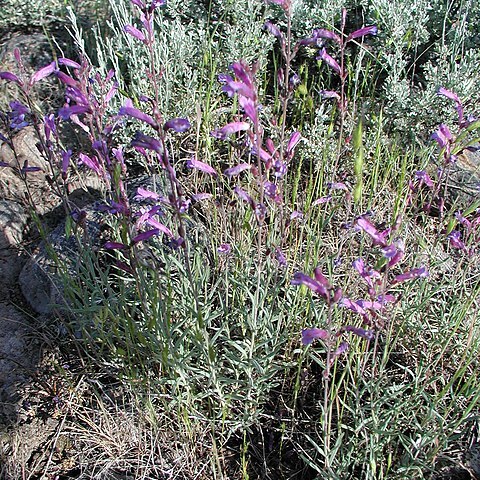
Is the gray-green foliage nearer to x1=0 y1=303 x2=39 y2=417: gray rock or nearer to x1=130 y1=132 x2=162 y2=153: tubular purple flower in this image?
x1=0 y1=303 x2=39 y2=417: gray rock

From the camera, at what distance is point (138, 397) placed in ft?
8.61

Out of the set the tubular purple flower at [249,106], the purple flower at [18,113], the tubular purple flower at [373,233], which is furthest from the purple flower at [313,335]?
the purple flower at [18,113]

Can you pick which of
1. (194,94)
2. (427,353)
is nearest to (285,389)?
(427,353)

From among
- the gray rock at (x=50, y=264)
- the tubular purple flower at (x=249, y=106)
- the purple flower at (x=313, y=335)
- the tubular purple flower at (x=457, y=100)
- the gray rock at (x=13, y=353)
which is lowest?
the gray rock at (x=13, y=353)

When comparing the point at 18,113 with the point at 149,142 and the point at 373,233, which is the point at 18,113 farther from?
the point at 373,233

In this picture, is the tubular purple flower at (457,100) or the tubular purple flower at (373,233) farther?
the tubular purple flower at (457,100)

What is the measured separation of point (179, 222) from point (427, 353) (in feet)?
5.06

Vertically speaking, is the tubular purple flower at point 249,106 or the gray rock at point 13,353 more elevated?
the tubular purple flower at point 249,106

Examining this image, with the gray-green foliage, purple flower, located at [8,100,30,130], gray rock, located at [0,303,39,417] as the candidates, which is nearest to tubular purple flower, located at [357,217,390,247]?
purple flower, located at [8,100,30,130]

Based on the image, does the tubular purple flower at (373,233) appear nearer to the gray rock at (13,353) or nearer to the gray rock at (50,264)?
the gray rock at (50,264)

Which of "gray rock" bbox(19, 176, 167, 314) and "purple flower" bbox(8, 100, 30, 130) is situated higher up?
"purple flower" bbox(8, 100, 30, 130)

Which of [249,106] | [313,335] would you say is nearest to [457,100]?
[249,106]

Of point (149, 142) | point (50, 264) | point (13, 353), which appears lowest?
point (13, 353)

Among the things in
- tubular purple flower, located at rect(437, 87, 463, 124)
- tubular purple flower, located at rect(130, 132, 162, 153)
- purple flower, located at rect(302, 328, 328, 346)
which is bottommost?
purple flower, located at rect(302, 328, 328, 346)
